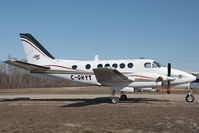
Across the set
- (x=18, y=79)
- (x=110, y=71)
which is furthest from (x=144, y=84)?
(x=18, y=79)

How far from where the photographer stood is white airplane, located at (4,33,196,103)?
1655 cm

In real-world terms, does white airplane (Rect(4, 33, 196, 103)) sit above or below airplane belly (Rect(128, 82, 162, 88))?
above

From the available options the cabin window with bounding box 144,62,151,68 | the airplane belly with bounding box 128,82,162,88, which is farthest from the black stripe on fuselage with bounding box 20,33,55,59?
the cabin window with bounding box 144,62,151,68

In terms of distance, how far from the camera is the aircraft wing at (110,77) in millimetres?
15927

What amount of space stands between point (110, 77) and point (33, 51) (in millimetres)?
8690

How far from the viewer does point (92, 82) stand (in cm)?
1881

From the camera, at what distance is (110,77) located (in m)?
16.8

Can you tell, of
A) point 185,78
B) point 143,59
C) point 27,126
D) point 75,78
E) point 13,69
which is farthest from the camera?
point 13,69

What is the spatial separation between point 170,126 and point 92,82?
11.1m

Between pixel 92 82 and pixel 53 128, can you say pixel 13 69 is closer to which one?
pixel 92 82

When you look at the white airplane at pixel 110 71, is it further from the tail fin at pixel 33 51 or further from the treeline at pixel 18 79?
the treeline at pixel 18 79

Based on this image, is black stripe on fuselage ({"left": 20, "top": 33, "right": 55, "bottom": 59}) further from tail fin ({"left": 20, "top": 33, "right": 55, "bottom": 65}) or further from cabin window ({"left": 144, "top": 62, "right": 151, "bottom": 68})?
cabin window ({"left": 144, "top": 62, "right": 151, "bottom": 68})

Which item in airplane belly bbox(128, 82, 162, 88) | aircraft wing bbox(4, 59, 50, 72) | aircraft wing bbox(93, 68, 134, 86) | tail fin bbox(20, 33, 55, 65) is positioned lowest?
airplane belly bbox(128, 82, 162, 88)

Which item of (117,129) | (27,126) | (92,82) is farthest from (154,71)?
(27,126)
